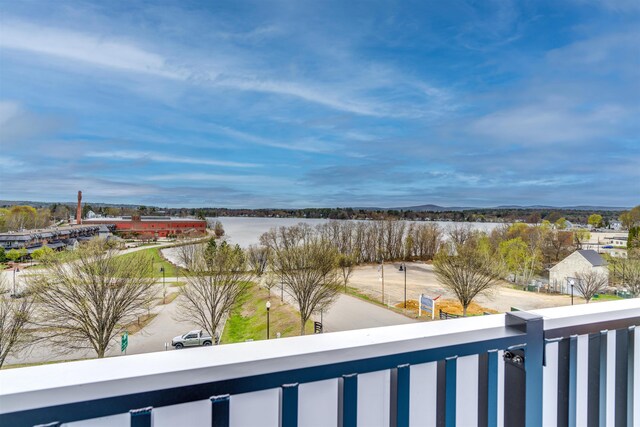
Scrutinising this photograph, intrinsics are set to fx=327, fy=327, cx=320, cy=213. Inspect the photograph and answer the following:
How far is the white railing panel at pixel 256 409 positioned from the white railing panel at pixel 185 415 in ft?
0.11

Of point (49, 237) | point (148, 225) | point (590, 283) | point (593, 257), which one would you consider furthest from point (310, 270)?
point (593, 257)

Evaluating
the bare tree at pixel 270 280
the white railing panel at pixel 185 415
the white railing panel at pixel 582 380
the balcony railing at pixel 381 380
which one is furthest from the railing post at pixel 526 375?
the bare tree at pixel 270 280

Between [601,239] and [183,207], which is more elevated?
[183,207]

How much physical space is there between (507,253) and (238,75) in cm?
311

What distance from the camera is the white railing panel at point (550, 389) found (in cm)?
68

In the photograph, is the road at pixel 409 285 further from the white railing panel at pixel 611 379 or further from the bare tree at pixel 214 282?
the white railing panel at pixel 611 379

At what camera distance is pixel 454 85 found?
8.88ft

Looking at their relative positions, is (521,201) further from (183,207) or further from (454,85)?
(183,207)

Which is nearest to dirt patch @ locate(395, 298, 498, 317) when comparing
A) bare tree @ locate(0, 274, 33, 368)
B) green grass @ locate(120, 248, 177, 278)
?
green grass @ locate(120, 248, 177, 278)

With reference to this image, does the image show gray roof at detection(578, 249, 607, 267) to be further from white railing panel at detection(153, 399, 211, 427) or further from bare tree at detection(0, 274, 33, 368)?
bare tree at detection(0, 274, 33, 368)

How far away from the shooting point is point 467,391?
61 cm

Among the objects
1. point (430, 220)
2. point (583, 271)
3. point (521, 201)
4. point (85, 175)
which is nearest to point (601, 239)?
point (583, 271)

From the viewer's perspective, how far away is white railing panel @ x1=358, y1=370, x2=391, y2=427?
0.53 meters

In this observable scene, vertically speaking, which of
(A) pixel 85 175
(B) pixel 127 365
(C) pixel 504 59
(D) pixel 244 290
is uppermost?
(C) pixel 504 59
